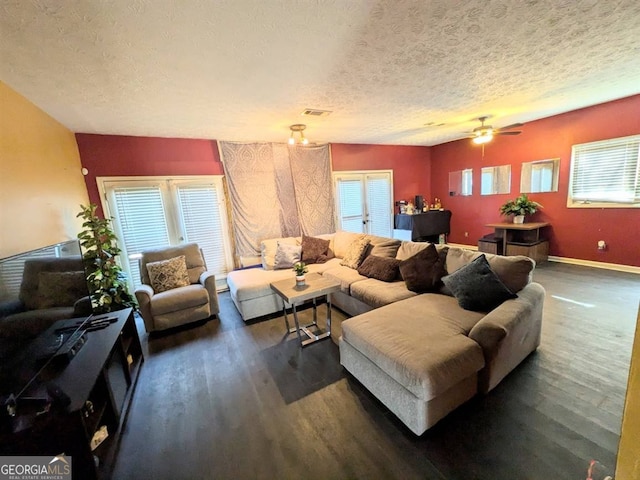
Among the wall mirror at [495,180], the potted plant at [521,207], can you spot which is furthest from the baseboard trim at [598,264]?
the wall mirror at [495,180]

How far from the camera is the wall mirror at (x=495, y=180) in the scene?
5191 millimetres

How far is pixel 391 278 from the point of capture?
2.97 metres

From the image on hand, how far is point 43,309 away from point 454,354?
2.56 m

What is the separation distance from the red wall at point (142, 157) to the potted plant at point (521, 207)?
5.35 m

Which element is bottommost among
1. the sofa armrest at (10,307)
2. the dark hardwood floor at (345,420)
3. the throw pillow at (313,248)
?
the dark hardwood floor at (345,420)

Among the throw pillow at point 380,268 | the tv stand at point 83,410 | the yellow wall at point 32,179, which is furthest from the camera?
the throw pillow at point 380,268

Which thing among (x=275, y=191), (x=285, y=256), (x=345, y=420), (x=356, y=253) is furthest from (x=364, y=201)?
(x=345, y=420)

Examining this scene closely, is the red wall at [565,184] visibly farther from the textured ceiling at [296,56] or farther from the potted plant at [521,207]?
the textured ceiling at [296,56]

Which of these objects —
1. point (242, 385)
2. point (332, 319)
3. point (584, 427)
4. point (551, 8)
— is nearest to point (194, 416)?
point (242, 385)

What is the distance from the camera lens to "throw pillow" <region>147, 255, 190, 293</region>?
3211 mm

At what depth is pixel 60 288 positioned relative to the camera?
5.89ft

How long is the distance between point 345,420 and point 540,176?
17.9 feet

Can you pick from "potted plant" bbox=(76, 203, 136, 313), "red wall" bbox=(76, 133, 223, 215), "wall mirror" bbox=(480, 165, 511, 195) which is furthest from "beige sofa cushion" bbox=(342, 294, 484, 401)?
"wall mirror" bbox=(480, 165, 511, 195)

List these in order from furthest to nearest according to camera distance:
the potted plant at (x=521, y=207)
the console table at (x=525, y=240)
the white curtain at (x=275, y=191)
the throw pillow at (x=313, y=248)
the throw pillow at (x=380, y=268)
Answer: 1. the potted plant at (x=521, y=207)
2. the console table at (x=525, y=240)
3. the white curtain at (x=275, y=191)
4. the throw pillow at (x=313, y=248)
5. the throw pillow at (x=380, y=268)
